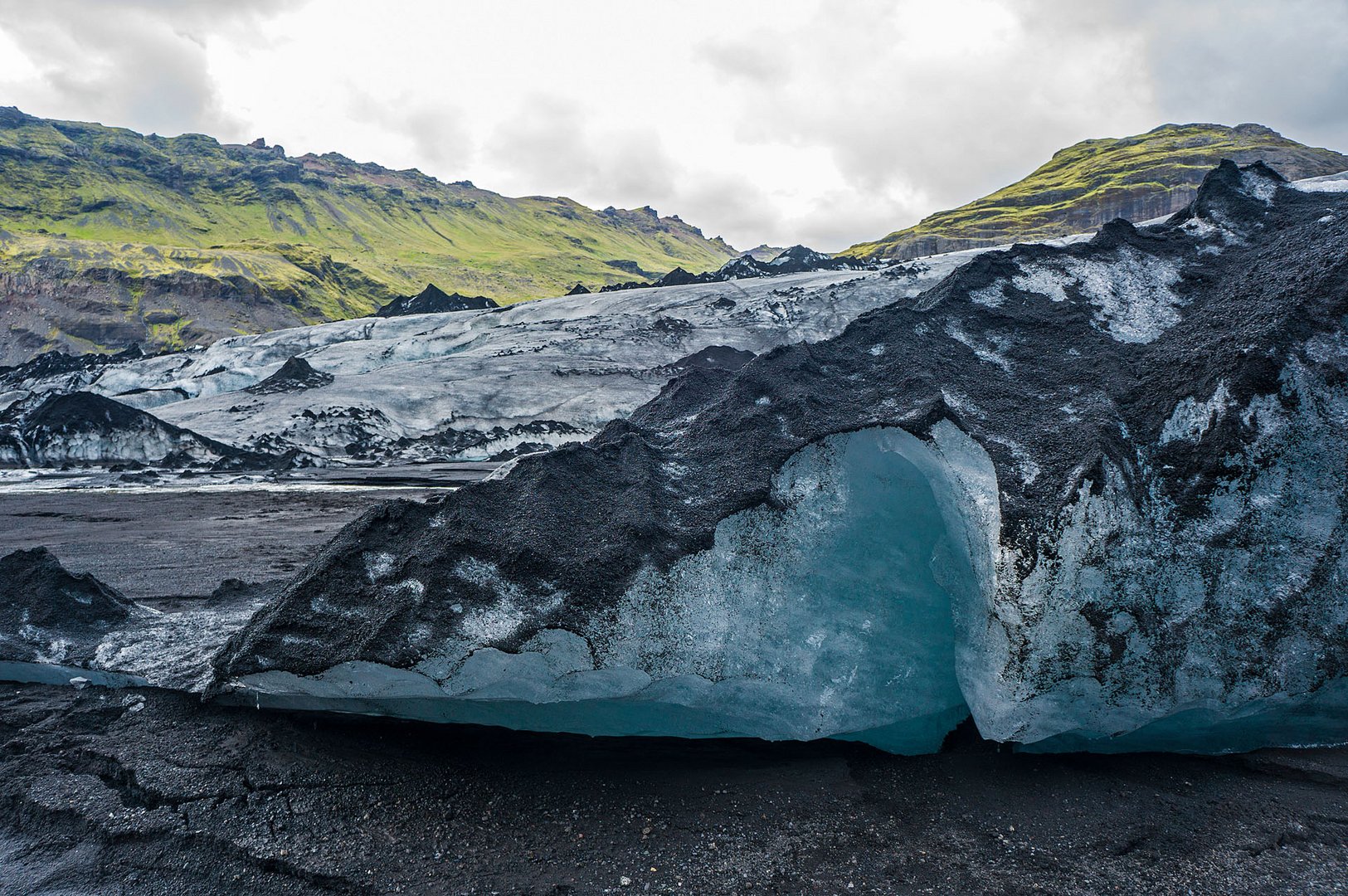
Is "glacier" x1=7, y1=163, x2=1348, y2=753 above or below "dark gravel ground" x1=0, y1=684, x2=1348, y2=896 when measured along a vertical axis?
above

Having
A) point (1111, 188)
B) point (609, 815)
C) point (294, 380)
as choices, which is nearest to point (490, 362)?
point (294, 380)

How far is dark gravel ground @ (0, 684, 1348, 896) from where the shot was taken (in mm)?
2719

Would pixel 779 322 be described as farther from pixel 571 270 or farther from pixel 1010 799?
pixel 571 270

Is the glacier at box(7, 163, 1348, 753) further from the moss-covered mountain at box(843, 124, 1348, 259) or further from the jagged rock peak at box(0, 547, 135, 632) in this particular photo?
the moss-covered mountain at box(843, 124, 1348, 259)

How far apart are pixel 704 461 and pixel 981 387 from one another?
1486 millimetres

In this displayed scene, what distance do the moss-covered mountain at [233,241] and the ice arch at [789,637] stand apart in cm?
5472

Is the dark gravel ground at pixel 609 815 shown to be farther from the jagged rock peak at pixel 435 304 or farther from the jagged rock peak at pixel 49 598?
the jagged rock peak at pixel 435 304

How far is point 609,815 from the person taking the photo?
311 cm

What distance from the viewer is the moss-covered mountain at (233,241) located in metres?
49.1

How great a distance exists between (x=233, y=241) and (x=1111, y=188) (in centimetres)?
8186

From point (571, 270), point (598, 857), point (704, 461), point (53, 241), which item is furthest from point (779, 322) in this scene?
point (571, 270)

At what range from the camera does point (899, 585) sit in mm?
3648

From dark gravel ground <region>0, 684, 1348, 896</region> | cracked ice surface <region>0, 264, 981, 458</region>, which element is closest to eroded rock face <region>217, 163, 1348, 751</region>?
dark gravel ground <region>0, 684, 1348, 896</region>

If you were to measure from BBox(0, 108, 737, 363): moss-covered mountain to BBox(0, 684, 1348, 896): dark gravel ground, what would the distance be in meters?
54.2
